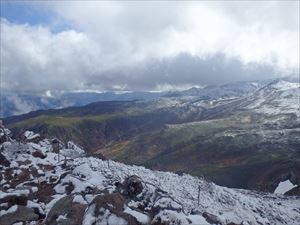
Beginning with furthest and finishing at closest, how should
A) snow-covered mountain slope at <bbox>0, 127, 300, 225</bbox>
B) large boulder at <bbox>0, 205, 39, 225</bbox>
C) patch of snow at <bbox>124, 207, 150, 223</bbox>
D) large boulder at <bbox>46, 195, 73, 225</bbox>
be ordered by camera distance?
large boulder at <bbox>0, 205, 39, 225</bbox>, large boulder at <bbox>46, 195, 73, 225</bbox>, snow-covered mountain slope at <bbox>0, 127, 300, 225</bbox>, patch of snow at <bbox>124, 207, 150, 223</bbox>

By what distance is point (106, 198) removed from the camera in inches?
1967

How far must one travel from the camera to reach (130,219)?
47.1 m

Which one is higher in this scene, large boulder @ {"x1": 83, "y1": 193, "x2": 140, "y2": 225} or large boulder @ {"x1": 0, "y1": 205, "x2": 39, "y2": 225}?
large boulder @ {"x1": 83, "y1": 193, "x2": 140, "y2": 225}

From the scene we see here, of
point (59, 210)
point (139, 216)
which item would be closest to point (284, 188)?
point (139, 216)

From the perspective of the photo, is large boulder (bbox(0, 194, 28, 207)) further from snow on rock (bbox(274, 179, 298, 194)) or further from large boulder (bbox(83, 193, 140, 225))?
snow on rock (bbox(274, 179, 298, 194))

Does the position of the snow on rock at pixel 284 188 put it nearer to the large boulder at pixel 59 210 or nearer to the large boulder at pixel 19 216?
the large boulder at pixel 59 210

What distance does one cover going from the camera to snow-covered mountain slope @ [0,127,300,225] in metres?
50.4

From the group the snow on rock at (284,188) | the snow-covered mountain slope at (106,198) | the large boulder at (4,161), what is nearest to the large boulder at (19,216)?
the snow-covered mountain slope at (106,198)

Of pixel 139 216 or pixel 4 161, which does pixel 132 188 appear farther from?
pixel 4 161

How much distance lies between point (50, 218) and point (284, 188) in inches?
6266

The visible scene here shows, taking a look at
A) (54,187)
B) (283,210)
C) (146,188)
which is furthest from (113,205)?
(283,210)

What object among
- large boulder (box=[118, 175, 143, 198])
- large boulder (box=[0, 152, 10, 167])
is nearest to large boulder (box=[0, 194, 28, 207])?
large boulder (box=[118, 175, 143, 198])

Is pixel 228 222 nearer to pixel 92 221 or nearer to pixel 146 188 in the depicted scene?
pixel 146 188

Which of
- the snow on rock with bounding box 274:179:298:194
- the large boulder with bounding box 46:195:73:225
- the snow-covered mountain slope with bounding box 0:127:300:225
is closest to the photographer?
the snow-covered mountain slope with bounding box 0:127:300:225
